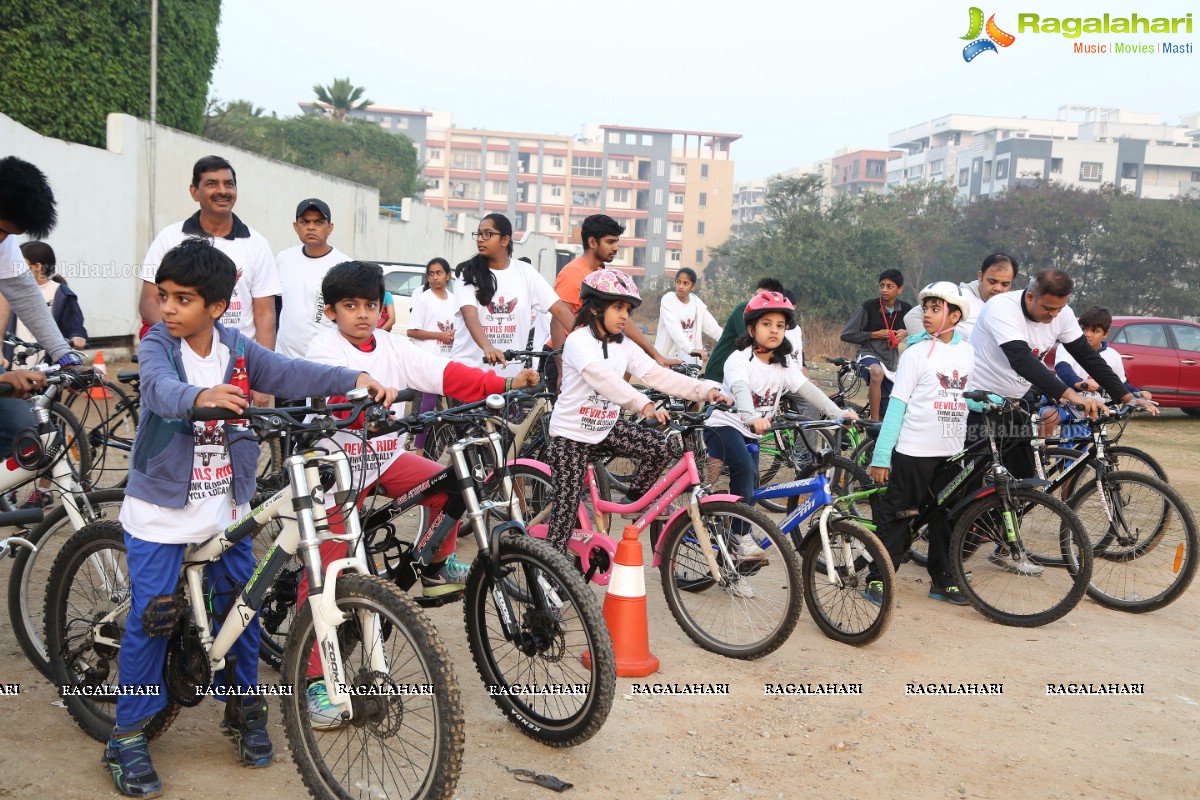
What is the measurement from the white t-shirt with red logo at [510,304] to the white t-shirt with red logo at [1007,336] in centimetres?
287

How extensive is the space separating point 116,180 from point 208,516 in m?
13.0

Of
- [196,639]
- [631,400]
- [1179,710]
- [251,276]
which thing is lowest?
[1179,710]

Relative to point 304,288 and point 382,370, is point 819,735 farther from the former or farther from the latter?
point 304,288

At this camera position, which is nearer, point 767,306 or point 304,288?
point 767,306

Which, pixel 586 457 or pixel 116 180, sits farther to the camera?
pixel 116 180

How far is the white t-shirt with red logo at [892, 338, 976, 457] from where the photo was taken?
19.2 feet

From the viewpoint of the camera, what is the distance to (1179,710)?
4707mm

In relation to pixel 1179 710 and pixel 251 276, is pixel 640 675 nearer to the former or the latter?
pixel 1179 710

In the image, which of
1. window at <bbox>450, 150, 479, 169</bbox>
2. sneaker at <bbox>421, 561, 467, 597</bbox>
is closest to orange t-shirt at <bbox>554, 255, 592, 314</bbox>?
sneaker at <bbox>421, 561, 467, 597</bbox>

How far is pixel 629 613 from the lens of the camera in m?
4.74

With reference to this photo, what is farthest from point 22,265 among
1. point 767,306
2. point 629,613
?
point 767,306

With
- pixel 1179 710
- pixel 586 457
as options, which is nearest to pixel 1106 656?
pixel 1179 710

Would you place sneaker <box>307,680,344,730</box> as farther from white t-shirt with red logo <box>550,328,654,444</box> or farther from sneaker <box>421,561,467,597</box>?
white t-shirt with red logo <box>550,328,654,444</box>

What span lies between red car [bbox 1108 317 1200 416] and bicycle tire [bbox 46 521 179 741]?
52.1 ft
